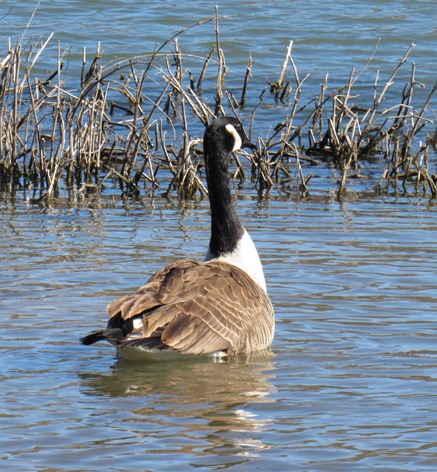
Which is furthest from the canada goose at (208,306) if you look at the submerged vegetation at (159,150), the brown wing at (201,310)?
the submerged vegetation at (159,150)

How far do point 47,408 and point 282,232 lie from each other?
5.10 m

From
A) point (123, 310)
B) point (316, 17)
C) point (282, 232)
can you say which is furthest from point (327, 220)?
point (316, 17)

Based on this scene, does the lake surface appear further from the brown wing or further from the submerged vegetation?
the submerged vegetation

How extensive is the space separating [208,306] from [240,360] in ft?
1.67

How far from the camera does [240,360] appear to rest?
746 cm

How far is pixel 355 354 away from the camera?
24.3 feet

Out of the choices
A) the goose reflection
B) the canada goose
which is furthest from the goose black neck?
the goose reflection

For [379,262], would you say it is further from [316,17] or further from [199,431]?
[316,17]

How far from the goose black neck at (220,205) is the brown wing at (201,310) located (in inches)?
16.5

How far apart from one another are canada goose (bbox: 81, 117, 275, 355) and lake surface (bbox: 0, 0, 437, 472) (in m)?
0.24

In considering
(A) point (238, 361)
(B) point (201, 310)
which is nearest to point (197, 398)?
(B) point (201, 310)

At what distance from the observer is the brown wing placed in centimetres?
676

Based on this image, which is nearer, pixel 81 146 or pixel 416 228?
pixel 416 228

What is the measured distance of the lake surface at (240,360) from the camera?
5.71 metres
